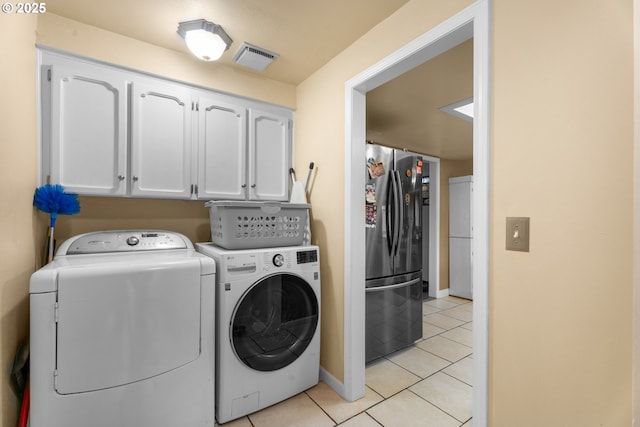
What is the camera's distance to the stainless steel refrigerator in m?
2.34

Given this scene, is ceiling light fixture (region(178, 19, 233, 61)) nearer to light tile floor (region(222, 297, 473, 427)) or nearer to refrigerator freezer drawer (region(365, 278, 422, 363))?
refrigerator freezer drawer (region(365, 278, 422, 363))

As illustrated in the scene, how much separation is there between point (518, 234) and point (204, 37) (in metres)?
1.96

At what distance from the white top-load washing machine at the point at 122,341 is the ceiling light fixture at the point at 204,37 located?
1309 millimetres

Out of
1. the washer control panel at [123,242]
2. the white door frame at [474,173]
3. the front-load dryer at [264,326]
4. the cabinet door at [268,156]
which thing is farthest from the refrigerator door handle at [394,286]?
the washer control panel at [123,242]

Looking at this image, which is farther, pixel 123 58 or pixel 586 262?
pixel 123 58

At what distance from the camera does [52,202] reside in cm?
150

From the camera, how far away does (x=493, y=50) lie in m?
1.10

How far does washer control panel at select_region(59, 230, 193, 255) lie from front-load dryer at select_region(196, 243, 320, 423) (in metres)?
0.21

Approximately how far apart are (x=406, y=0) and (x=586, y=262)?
1470 mm

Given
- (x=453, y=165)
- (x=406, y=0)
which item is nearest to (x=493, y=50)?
(x=406, y=0)

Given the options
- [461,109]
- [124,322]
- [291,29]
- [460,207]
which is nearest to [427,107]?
[461,109]

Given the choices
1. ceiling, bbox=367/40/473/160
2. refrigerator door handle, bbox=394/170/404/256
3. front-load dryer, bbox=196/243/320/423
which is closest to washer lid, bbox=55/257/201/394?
front-load dryer, bbox=196/243/320/423

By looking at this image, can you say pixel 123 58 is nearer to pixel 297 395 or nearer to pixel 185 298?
pixel 185 298

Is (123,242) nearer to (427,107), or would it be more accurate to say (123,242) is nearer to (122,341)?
(122,341)
